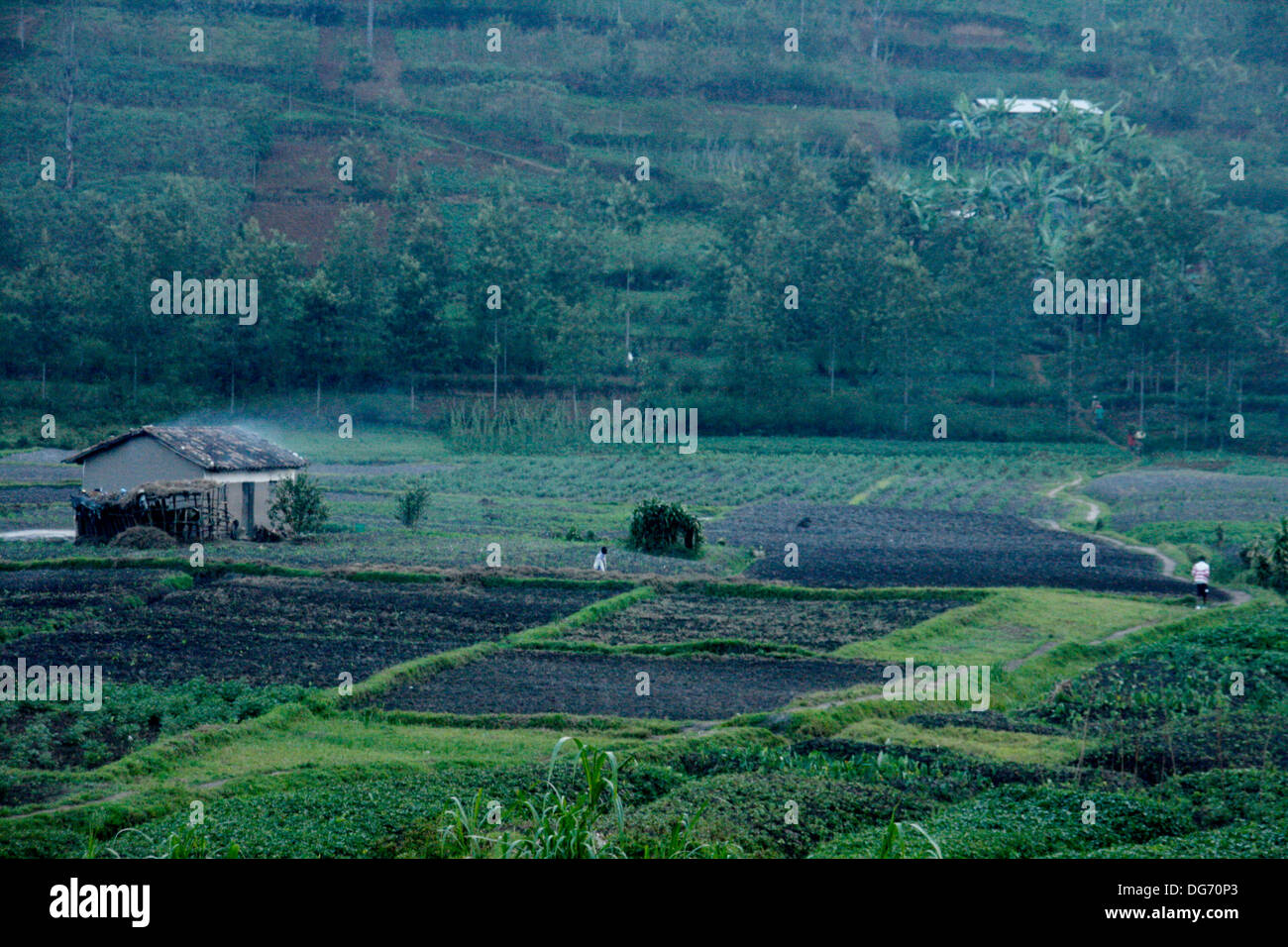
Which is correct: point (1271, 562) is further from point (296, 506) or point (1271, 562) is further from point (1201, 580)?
point (296, 506)

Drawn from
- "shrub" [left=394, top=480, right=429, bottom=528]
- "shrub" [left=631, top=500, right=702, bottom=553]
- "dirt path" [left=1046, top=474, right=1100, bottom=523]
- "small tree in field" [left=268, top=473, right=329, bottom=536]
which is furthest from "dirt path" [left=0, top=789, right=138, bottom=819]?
"dirt path" [left=1046, top=474, right=1100, bottom=523]

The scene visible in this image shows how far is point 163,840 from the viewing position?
12398 millimetres

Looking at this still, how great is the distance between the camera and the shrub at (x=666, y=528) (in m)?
37.1

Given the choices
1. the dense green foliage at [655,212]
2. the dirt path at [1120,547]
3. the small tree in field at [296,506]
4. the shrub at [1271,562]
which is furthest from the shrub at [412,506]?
the dense green foliage at [655,212]

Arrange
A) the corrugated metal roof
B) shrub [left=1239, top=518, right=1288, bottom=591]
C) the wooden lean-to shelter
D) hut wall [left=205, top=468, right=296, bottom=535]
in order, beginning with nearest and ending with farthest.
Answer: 1. shrub [left=1239, top=518, right=1288, bottom=591]
2. the wooden lean-to shelter
3. the corrugated metal roof
4. hut wall [left=205, top=468, right=296, bottom=535]

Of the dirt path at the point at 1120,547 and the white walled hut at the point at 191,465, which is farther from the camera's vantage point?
the white walled hut at the point at 191,465

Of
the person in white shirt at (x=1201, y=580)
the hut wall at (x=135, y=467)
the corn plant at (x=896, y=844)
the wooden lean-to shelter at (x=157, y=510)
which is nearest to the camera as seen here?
the corn plant at (x=896, y=844)

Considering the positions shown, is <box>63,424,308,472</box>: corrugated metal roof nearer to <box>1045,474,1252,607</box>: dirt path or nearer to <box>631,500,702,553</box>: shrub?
<box>631,500,702,553</box>: shrub

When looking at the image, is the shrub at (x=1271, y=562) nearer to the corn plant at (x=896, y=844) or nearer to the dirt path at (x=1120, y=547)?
the dirt path at (x=1120, y=547)

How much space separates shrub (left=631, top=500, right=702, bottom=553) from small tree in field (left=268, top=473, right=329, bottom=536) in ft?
30.8

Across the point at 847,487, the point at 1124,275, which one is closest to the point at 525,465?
the point at 847,487

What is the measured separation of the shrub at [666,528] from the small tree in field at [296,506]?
9.40 m

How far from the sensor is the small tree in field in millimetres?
38250

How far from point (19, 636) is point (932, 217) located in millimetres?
71595
